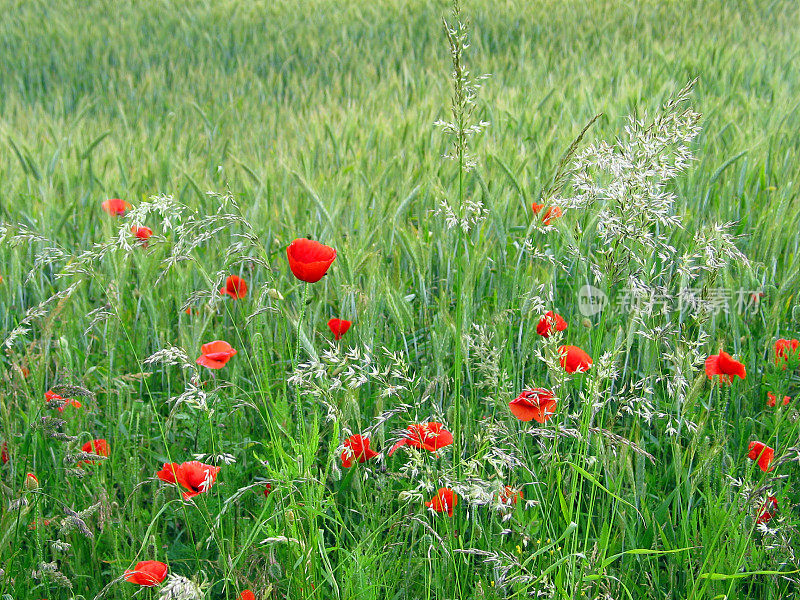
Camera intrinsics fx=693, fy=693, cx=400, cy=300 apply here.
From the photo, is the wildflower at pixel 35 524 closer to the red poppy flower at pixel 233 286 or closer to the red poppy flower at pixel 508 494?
the red poppy flower at pixel 233 286

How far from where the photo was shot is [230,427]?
136 cm

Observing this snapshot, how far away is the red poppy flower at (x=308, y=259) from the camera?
3.18ft

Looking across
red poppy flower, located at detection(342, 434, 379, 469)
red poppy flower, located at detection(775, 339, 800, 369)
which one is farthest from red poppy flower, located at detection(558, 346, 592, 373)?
red poppy flower, located at detection(775, 339, 800, 369)

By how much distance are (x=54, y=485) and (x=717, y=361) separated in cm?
116

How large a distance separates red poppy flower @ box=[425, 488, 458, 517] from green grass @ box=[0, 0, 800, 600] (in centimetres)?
2

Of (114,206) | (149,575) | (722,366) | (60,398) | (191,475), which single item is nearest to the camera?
(149,575)

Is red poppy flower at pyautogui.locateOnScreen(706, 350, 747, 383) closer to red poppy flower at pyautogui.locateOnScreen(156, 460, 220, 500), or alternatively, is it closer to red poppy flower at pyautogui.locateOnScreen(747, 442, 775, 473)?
red poppy flower at pyautogui.locateOnScreen(747, 442, 775, 473)

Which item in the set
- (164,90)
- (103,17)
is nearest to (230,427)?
(164,90)

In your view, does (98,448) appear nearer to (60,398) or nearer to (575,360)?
(60,398)

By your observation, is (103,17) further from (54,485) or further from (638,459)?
(638,459)

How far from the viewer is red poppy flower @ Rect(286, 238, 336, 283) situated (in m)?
0.97

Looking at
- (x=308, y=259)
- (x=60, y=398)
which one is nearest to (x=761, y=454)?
(x=308, y=259)

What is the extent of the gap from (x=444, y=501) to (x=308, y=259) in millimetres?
398

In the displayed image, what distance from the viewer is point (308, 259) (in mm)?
1033
